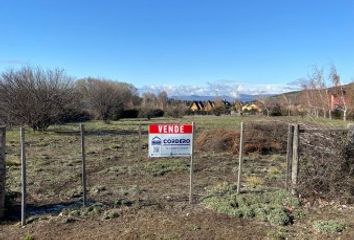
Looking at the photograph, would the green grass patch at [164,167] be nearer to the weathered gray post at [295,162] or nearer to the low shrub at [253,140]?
the weathered gray post at [295,162]

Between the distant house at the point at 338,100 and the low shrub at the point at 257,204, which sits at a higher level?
the distant house at the point at 338,100

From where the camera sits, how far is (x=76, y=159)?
A: 15.3 meters

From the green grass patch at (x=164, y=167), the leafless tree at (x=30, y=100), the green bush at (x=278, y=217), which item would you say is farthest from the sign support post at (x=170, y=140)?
the leafless tree at (x=30, y=100)

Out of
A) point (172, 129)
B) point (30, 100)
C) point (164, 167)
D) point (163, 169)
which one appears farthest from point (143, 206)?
point (30, 100)

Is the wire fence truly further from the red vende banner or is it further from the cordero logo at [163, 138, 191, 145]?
the red vende banner

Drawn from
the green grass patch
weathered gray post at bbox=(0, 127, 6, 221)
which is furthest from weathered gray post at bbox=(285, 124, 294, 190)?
weathered gray post at bbox=(0, 127, 6, 221)

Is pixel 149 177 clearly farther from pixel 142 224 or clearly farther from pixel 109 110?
pixel 109 110

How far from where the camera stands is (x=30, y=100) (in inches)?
1185

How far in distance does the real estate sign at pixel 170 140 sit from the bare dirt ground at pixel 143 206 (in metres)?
0.91

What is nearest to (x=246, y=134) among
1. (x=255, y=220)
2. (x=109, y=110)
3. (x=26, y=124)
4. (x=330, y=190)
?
(x=330, y=190)

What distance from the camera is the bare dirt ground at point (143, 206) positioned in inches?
256

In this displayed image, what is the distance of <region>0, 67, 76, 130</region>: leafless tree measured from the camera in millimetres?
30109

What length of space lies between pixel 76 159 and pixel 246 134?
675cm

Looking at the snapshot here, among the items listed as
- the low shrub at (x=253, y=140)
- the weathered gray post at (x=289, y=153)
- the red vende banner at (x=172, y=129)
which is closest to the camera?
the red vende banner at (x=172, y=129)
